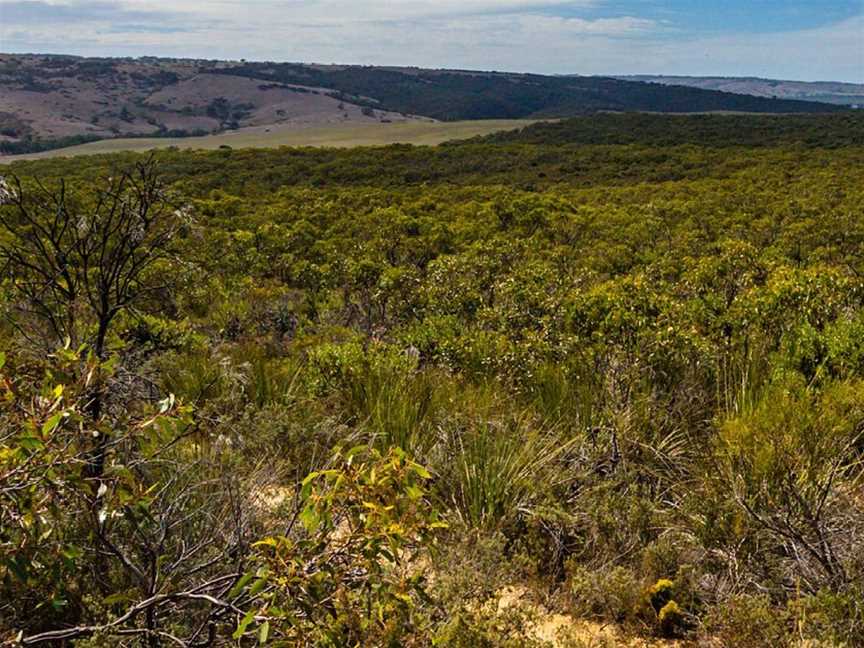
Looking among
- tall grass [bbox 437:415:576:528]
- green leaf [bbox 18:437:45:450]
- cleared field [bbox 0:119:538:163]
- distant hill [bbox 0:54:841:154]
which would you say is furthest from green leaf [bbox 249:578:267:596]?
distant hill [bbox 0:54:841:154]

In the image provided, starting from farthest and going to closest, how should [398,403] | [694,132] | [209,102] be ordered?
1. [209,102]
2. [694,132]
3. [398,403]

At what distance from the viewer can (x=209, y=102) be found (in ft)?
506

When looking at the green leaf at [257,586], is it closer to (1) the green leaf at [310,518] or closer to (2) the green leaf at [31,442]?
(1) the green leaf at [310,518]

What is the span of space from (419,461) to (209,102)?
166589 millimetres

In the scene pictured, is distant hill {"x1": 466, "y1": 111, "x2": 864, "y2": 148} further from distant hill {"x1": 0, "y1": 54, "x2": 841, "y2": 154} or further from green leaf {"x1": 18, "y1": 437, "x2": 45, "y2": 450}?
green leaf {"x1": 18, "y1": 437, "x2": 45, "y2": 450}

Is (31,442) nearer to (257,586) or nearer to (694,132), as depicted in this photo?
(257,586)

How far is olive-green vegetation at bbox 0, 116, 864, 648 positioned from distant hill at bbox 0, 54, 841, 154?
10394cm

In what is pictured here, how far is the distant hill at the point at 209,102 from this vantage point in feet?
412

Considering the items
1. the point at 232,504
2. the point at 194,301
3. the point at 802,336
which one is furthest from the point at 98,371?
the point at 194,301

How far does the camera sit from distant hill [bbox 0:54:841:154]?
412ft

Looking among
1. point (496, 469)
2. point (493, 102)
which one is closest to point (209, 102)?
point (493, 102)

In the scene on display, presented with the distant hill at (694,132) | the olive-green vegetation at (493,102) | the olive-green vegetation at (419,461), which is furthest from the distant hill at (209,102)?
the olive-green vegetation at (419,461)

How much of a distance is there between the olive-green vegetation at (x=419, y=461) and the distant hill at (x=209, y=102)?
103938 mm

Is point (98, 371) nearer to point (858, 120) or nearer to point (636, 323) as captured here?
point (636, 323)
